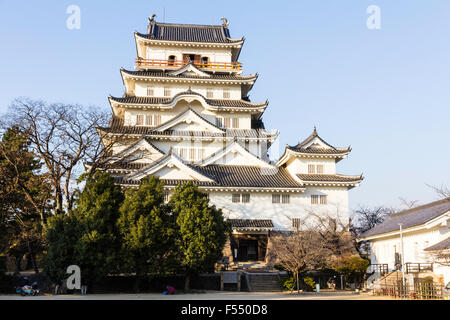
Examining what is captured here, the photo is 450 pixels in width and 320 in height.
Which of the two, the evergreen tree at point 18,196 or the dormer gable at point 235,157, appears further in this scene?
the dormer gable at point 235,157

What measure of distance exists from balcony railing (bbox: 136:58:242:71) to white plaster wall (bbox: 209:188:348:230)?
568 inches

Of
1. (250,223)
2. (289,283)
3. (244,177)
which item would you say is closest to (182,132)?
(244,177)

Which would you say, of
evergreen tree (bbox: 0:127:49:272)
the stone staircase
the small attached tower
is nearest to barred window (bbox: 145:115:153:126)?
evergreen tree (bbox: 0:127:49:272)

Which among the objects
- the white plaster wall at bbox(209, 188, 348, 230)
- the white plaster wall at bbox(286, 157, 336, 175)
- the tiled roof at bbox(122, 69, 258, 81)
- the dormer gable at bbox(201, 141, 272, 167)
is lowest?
the white plaster wall at bbox(209, 188, 348, 230)

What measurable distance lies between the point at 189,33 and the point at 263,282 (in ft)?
92.6

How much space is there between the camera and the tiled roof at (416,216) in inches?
931

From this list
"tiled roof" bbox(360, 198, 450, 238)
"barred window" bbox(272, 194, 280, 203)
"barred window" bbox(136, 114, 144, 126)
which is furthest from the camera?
"barred window" bbox(136, 114, 144, 126)

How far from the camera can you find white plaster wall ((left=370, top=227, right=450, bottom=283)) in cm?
2233

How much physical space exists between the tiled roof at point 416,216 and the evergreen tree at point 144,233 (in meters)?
14.2

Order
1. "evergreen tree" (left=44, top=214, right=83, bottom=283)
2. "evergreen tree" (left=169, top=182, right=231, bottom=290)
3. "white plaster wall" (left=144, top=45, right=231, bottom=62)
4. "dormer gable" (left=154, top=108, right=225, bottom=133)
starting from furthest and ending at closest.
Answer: "white plaster wall" (left=144, top=45, right=231, bottom=62), "dormer gable" (left=154, top=108, right=225, bottom=133), "evergreen tree" (left=169, top=182, right=231, bottom=290), "evergreen tree" (left=44, top=214, right=83, bottom=283)

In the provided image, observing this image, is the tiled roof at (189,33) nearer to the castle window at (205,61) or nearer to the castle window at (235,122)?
the castle window at (205,61)

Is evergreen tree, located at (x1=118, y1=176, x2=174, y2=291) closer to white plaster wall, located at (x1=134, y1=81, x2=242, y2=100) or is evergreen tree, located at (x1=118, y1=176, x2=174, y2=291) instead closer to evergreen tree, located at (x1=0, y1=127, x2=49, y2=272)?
evergreen tree, located at (x1=0, y1=127, x2=49, y2=272)

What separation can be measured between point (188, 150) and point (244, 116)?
21.7ft

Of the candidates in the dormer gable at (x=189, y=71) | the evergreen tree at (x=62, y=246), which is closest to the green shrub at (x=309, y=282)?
the evergreen tree at (x=62, y=246)
